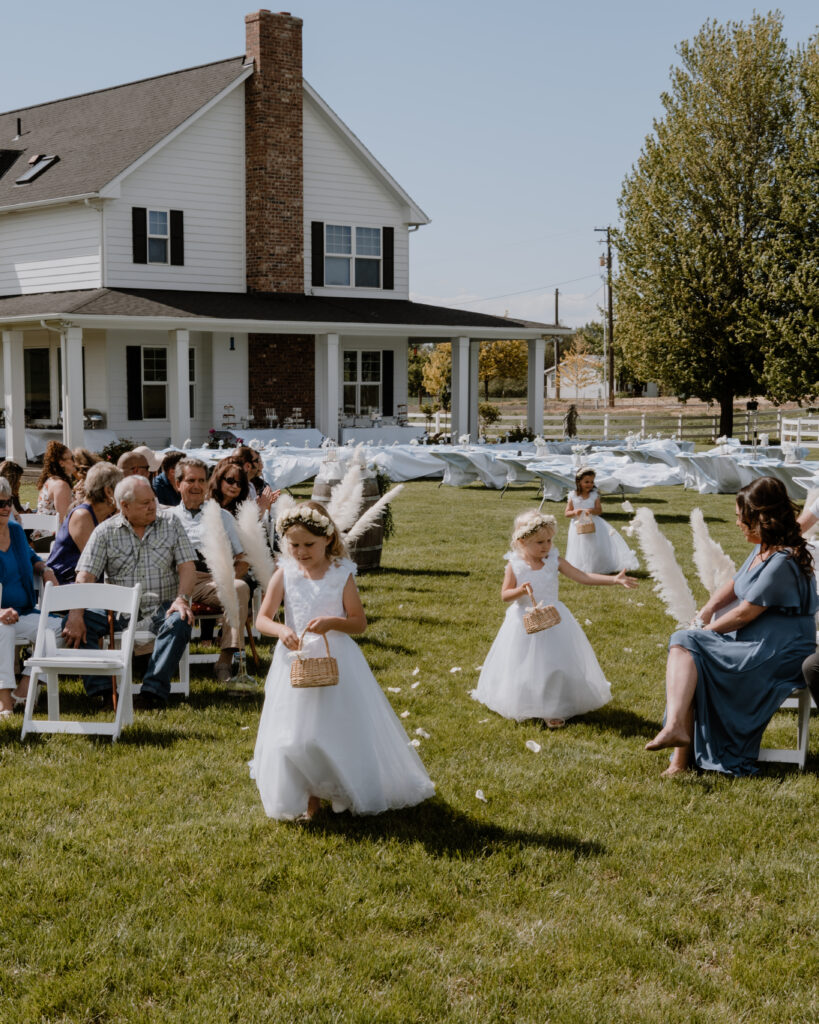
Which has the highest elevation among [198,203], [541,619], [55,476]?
[198,203]

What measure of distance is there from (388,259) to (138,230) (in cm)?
692

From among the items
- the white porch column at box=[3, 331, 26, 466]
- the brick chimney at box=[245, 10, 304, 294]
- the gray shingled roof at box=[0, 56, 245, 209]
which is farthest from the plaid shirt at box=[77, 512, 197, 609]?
the brick chimney at box=[245, 10, 304, 294]

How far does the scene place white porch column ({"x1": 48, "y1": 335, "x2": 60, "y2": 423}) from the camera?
27547mm

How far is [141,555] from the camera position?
7711 mm

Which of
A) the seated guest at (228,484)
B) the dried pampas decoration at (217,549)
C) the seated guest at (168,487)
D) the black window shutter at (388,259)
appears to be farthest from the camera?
the black window shutter at (388,259)

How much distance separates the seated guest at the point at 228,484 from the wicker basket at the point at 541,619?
2696 mm

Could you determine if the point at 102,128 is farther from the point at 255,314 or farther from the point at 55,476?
the point at 55,476

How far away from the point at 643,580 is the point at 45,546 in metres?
6.29

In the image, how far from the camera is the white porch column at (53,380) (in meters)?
→ 27.5

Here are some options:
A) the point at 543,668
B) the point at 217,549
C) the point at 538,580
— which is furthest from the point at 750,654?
the point at 217,549

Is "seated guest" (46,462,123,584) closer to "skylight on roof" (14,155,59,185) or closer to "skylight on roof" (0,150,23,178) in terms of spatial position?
"skylight on roof" (14,155,59,185)

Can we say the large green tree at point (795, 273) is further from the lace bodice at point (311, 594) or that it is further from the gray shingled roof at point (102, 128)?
the lace bodice at point (311, 594)

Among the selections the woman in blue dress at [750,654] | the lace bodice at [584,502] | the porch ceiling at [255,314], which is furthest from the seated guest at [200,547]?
the porch ceiling at [255,314]

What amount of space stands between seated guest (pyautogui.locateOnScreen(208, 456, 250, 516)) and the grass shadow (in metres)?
3.54
